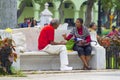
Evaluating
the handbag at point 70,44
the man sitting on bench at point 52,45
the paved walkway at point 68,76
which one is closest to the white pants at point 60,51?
the man sitting on bench at point 52,45

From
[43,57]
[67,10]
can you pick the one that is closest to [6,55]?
[43,57]

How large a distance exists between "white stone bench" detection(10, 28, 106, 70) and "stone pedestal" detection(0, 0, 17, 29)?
4.34ft

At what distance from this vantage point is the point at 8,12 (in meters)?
15.7

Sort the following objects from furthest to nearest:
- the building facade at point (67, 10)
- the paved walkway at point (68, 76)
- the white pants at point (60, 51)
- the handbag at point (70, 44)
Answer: the building facade at point (67, 10)
the handbag at point (70, 44)
the white pants at point (60, 51)
the paved walkway at point (68, 76)

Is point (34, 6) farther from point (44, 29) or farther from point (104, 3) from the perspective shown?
point (44, 29)

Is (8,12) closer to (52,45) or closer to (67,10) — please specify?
(52,45)

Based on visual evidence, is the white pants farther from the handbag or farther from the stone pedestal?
the stone pedestal

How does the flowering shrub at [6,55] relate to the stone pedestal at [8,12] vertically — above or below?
below

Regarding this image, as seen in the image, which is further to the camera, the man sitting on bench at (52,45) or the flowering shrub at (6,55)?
the man sitting on bench at (52,45)

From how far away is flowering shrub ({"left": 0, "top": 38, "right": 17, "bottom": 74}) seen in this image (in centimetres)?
1227

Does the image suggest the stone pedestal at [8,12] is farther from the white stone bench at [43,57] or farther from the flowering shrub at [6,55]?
the flowering shrub at [6,55]

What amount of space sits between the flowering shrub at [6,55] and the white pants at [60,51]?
1710 mm

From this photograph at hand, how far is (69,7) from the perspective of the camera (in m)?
73.3

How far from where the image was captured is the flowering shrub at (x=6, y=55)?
12.3 meters
